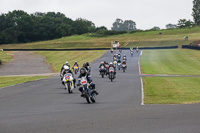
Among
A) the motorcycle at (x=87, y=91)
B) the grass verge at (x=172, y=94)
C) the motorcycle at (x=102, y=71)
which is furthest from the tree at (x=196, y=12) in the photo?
the motorcycle at (x=87, y=91)

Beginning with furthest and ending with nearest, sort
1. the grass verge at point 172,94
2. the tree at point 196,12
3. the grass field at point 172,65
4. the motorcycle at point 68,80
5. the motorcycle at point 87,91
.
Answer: the tree at point 196,12, the grass field at point 172,65, the motorcycle at point 68,80, the grass verge at point 172,94, the motorcycle at point 87,91

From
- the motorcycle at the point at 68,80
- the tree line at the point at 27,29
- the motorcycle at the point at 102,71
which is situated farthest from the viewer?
the tree line at the point at 27,29

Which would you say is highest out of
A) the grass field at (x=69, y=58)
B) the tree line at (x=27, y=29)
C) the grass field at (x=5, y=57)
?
the tree line at (x=27, y=29)

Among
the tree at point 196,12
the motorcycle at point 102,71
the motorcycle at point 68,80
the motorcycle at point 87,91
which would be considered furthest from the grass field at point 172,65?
the tree at point 196,12

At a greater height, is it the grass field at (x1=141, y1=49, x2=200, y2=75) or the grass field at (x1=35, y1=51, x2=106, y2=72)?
the grass field at (x1=141, y1=49, x2=200, y2=75)

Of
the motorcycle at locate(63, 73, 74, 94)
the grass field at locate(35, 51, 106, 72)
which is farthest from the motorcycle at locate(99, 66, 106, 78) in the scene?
the grass field at locate(35, 51, 106, 72)

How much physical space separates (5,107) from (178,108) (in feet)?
22.5

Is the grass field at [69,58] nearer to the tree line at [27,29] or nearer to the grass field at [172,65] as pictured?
the grass field at [172,65]

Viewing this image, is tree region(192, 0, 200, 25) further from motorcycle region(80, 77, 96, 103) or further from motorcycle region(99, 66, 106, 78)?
motorcycle region(80, 77, 96, 103)

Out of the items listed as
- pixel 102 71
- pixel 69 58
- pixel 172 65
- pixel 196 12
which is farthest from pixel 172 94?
pixel 196 12

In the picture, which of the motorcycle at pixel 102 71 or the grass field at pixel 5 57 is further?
the grass field at pixel 5 57

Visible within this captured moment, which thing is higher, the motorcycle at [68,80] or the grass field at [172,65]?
the motorcycle at [68,80]

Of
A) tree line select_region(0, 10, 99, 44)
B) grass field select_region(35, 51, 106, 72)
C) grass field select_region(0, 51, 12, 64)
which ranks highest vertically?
tree line select_region(0, 10, 99, 44)

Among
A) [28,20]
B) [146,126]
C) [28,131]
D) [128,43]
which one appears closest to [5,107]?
[28,131]
